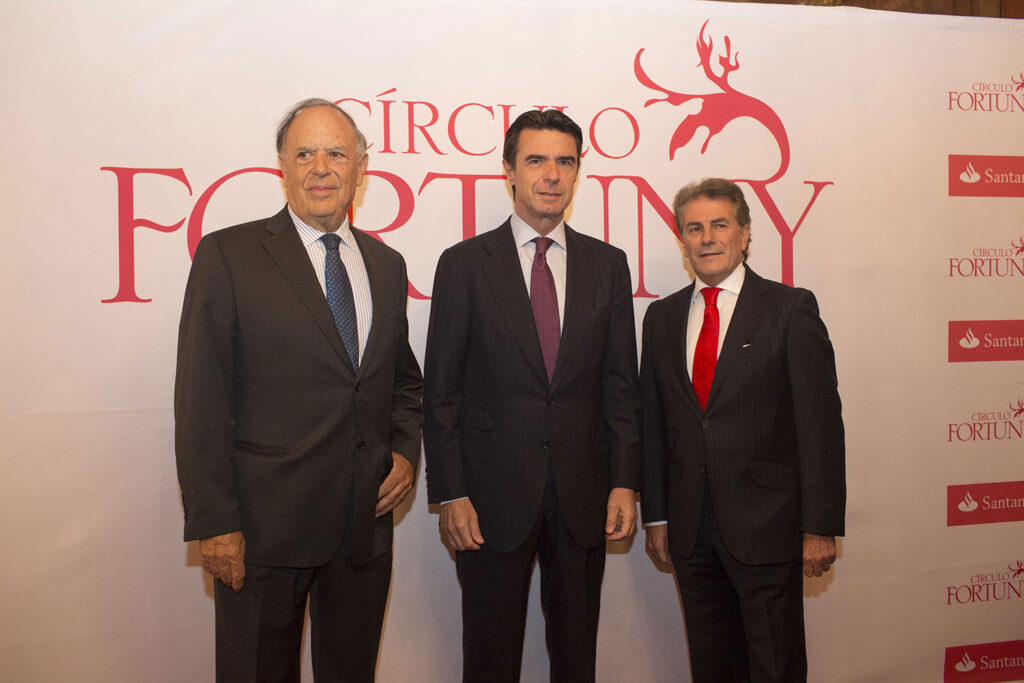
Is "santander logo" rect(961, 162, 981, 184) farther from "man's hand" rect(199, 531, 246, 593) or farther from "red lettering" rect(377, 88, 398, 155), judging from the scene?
"man's hand" rect(199, 531, 246, 593)

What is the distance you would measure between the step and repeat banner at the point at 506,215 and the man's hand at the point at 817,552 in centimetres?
84

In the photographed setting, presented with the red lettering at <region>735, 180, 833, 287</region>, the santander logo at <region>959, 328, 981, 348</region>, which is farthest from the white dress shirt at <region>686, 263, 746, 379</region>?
the santander logo at <region>959, 328, 981, 348</region>

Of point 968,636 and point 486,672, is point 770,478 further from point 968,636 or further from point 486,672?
point 968,636

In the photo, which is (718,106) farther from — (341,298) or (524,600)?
(524,600)

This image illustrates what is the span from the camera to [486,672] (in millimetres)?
2045

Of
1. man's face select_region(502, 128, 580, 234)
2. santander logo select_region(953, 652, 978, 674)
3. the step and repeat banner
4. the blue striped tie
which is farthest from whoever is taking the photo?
santander logo select_region(953, 652, 978, 674)

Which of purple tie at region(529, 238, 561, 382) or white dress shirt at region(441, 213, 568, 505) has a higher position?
white dress shirt at region(441, 213, 568, 505)

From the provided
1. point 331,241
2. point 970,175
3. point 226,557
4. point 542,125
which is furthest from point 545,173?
point 970,175

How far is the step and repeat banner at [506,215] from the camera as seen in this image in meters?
2.38

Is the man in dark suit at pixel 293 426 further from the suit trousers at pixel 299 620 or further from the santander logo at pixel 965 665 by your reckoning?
the santander logo at pixel 965 665

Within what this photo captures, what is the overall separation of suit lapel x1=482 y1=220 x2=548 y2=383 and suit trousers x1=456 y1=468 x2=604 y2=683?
0.37m

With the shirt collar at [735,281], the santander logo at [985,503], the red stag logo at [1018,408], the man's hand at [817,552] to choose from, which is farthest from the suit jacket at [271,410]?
the red stag logo at [1018,408]

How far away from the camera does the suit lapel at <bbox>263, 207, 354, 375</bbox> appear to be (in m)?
1.79

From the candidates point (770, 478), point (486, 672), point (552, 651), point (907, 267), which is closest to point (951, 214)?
point (907, 267)
